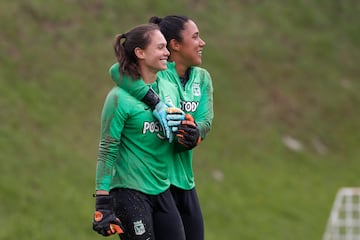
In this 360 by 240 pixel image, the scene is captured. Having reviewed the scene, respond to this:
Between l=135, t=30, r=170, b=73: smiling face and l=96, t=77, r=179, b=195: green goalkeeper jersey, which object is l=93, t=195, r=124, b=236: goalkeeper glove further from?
l=135, t=30, r=170, b=73: smiling face

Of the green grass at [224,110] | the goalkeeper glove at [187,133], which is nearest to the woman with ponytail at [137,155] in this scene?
the goalkeeper glove at [187,133]

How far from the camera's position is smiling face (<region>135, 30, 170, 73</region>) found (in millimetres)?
6660

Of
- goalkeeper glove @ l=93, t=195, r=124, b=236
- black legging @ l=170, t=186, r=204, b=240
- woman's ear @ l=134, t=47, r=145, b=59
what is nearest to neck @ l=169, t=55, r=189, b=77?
woman's ear @ l=134, t=47, r=145, b=59

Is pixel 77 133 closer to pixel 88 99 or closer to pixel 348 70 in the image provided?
pixel 88 99

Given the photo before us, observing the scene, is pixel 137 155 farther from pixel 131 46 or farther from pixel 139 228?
pixel 131 46

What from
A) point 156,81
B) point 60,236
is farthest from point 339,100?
point 156,81

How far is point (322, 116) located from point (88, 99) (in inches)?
312

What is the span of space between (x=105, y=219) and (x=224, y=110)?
15.6 metres

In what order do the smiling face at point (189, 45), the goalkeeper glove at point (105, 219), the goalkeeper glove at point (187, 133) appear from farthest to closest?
1. the smiling face at point (189, 45)
2. the goalkeeper glove at point (187, 133)
3. the goalkeeper glove at point (105, 219)

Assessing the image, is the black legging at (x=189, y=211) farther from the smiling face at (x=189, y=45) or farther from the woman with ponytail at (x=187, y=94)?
the smiling face at (x=189, y=45)

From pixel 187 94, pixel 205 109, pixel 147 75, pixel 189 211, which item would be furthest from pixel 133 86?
pixel 189 211

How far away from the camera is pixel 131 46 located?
668 cm

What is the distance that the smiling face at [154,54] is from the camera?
6660 mm

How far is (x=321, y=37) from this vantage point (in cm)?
2697
